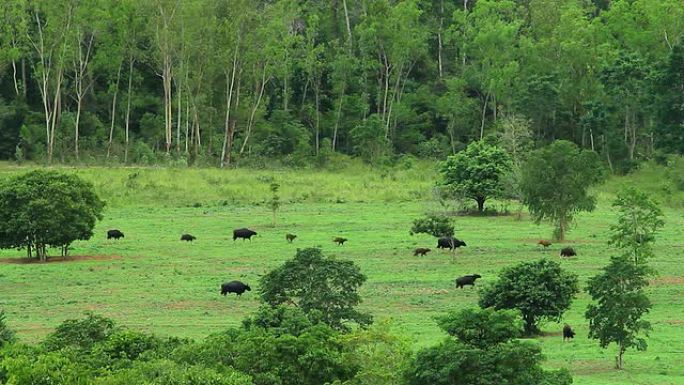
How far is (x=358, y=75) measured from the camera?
102062mm

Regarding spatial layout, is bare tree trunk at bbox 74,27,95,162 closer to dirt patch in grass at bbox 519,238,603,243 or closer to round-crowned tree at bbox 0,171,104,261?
round-crowned tree at bbox 0,171,104,261

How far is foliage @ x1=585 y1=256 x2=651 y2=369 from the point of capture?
3067 centimetres

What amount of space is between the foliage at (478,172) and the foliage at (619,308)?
34049mm

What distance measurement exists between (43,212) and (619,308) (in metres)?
25.0

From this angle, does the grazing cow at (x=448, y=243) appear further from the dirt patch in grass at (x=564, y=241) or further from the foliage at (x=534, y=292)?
the foliage at (x=534, y=292)

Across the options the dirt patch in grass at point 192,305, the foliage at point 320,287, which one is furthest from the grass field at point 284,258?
the foliage at point 320,287

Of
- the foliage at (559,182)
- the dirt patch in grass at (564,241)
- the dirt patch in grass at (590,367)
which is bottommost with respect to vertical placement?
the dirt patch in grass at (590,367)

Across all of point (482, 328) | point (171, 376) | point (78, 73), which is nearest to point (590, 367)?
point (482, 328)

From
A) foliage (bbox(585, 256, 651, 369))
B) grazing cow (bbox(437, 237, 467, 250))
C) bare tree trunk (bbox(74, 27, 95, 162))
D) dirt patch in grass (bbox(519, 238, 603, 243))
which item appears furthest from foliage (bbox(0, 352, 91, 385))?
bare tree trunk (bbox(74, 27, 95, 162))

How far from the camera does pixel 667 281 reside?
1742 inches

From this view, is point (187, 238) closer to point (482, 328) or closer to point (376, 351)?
point (376, 351)

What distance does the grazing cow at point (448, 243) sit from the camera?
50531 millimetres

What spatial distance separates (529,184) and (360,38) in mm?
47296

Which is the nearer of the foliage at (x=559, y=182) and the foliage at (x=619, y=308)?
the foliage at (x=619, y=308)
